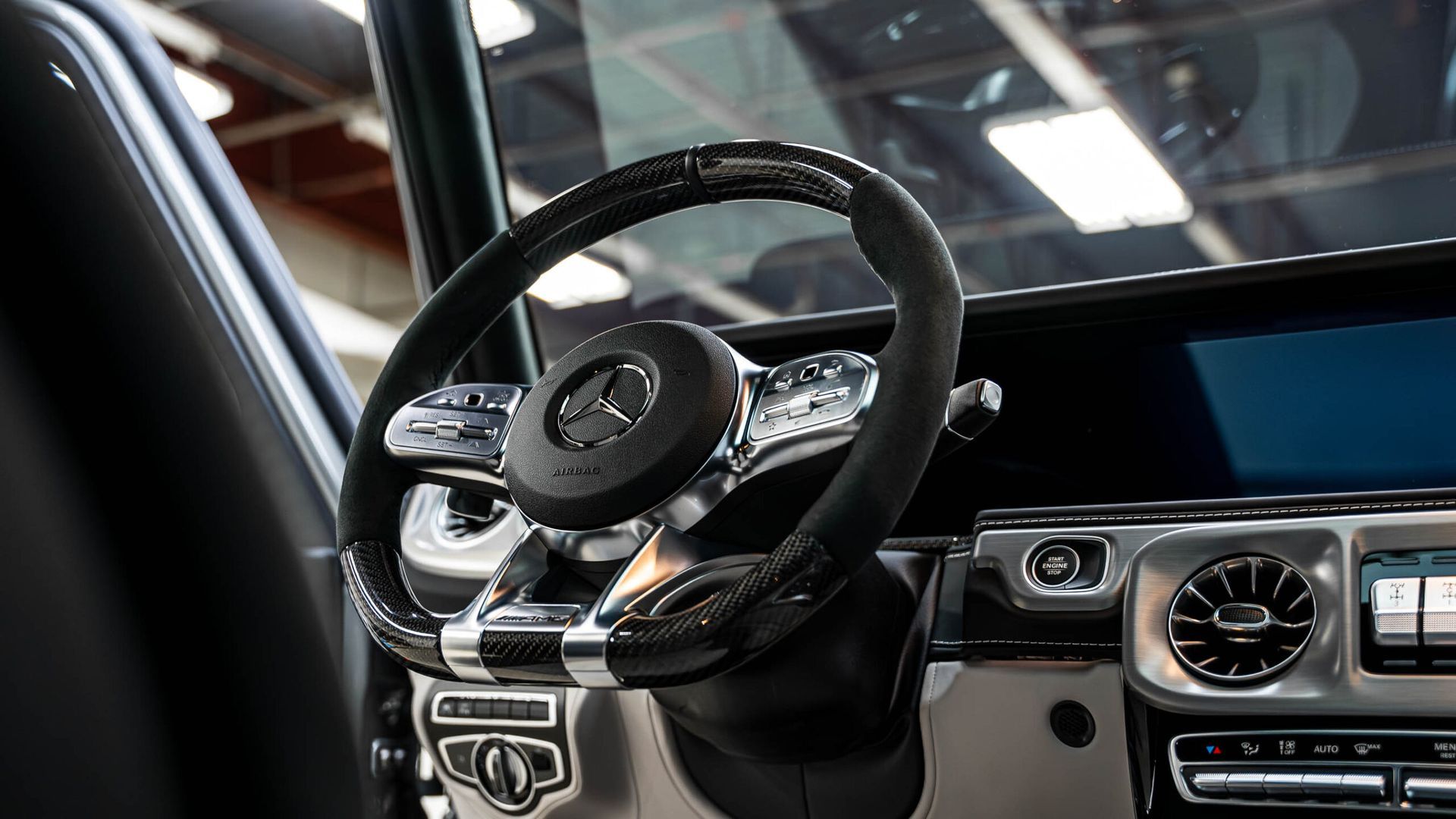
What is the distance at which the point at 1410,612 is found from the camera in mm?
650

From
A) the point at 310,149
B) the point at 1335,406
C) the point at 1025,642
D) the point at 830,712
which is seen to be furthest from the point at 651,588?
the point at 310,149

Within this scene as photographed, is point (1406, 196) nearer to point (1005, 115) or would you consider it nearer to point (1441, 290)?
point (1441, 290)

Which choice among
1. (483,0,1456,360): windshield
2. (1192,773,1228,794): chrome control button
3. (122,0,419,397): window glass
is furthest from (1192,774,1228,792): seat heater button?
(122,0,419,397): window glass

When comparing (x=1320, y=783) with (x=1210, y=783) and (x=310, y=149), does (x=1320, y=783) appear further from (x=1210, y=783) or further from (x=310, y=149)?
(x=310, y=149)

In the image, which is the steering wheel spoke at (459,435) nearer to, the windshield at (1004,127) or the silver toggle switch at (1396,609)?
the windshield at (1004,127)

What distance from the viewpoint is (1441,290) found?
2.89ft

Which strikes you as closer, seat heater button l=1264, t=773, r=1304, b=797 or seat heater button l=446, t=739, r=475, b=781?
seat heater button l=1264, t=773, r=1304, b=797

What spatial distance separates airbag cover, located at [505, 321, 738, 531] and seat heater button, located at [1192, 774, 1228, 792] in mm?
365

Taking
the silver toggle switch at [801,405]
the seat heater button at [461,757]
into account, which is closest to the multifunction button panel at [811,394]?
the silver toggle switch at [801,405]

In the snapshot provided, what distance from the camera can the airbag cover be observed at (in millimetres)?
655

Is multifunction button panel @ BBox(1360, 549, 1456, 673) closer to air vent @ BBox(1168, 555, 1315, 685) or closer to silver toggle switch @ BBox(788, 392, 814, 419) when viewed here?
air vent @ BBox(1168, 555, 1315, 685)

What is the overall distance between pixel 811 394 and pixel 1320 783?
1.22 feet

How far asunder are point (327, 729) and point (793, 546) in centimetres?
75

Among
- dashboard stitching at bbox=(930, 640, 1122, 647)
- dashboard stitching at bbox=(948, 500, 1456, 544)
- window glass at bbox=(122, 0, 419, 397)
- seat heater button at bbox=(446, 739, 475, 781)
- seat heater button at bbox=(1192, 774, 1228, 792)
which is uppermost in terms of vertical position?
window glass at bbox=(122, 0, 419, 397)
